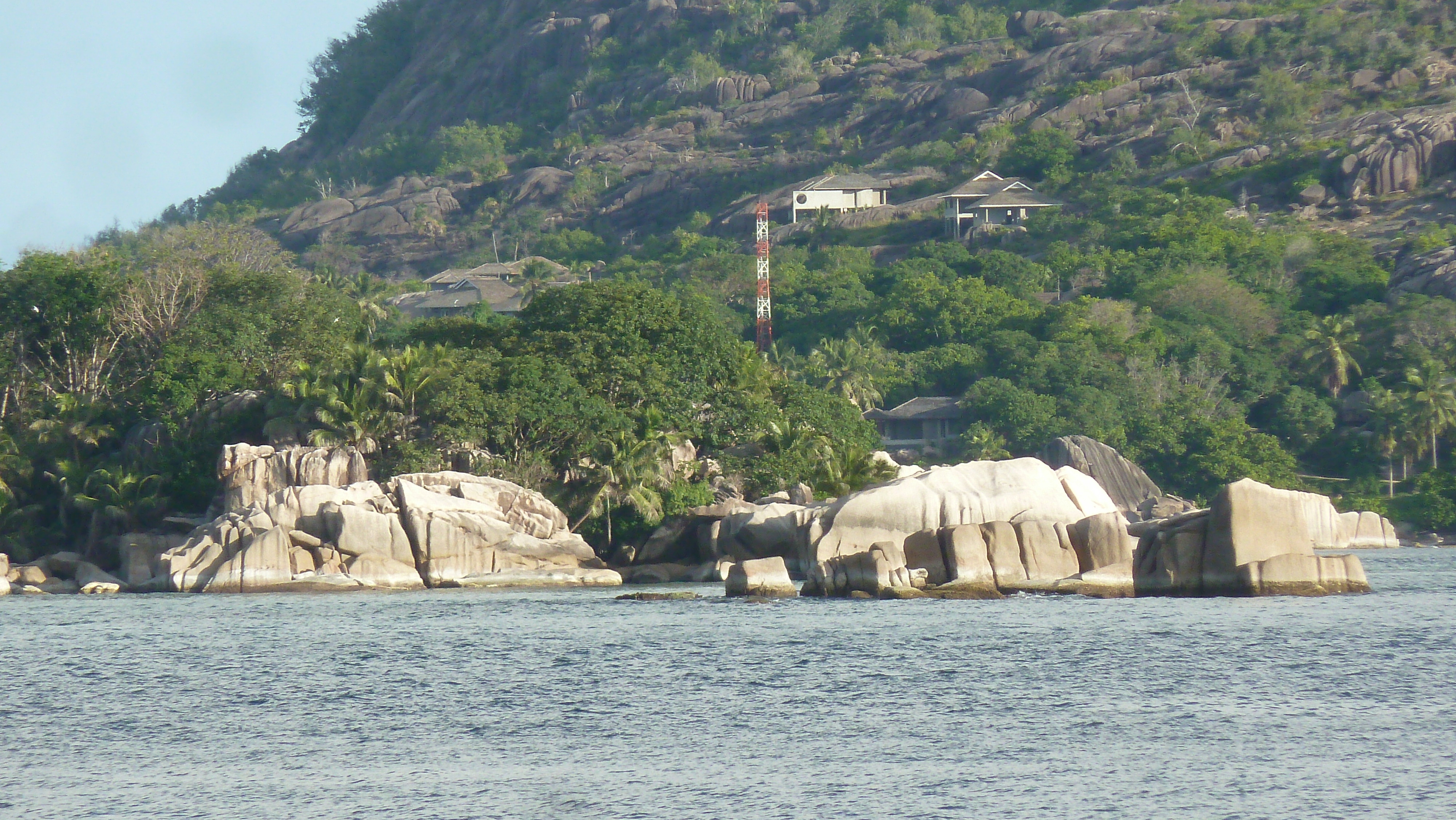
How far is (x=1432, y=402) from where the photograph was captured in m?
69.2

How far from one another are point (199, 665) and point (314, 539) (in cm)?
1287

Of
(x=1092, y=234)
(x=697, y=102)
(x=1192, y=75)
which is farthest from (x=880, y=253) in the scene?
(x=697, y=102)

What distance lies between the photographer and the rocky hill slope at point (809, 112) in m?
106

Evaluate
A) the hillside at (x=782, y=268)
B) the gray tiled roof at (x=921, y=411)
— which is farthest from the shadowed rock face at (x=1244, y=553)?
the gray tiled roof at (x=921, y=411)

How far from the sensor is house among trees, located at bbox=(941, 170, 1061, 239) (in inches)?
4173

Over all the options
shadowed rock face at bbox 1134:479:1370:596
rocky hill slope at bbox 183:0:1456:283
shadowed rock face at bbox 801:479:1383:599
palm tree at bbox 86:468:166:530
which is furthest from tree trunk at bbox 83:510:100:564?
rocky hill slope at bbox 183:0:1456:283

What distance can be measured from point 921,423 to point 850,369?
4.31 m

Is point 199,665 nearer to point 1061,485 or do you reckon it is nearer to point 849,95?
point 1061,485

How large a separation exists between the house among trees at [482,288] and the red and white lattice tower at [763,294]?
60.3ft

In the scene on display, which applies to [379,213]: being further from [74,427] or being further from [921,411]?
[74,427]

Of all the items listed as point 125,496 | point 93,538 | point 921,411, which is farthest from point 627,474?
point 921,411

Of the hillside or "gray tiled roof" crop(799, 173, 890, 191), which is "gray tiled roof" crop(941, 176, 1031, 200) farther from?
"gray tiled roof" crop(799, 173, 890, 191)

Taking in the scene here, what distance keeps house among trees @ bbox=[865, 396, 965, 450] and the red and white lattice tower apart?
8.37 m

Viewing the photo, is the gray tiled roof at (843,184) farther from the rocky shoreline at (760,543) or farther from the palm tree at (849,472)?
the rocky shoreline at (760,543)
